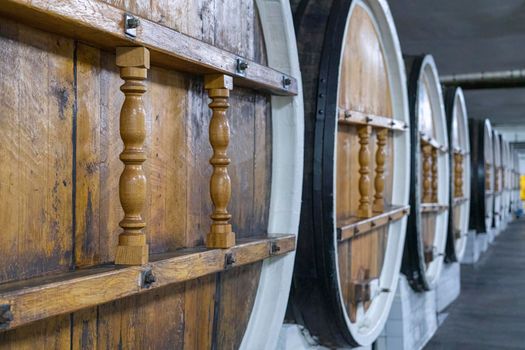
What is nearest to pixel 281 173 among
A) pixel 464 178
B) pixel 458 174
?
pixel 458 174

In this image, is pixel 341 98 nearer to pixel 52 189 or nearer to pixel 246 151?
pixel 246 151

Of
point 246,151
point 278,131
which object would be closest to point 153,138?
point 246,151

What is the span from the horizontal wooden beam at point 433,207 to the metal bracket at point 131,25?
3034 mm

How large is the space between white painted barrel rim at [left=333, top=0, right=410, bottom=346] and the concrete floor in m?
1.62

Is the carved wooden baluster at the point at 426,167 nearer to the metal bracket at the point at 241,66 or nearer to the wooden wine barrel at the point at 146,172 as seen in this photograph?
the wooden wine barrel at the point at 146,172

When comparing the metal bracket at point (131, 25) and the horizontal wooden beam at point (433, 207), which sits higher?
the metal bracket at point (131, 25)

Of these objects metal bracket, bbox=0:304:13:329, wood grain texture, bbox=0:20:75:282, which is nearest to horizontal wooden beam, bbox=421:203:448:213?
wood grain texture, bbox=0:20:75:282

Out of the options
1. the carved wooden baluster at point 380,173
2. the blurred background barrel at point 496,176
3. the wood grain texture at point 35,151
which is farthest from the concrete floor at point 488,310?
the wood grain texture at point 35,151

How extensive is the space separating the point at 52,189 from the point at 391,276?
2146mm

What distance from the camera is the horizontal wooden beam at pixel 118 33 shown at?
88 centimetres

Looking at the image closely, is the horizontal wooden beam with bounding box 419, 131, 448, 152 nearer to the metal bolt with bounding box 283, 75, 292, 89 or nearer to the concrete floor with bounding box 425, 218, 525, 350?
the concrete floor with bounding box 425, 218, 525, 350

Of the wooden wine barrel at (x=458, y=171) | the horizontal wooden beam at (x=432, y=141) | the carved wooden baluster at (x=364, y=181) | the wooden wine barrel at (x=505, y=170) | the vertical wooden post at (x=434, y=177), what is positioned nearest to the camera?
the carved wooden baluster at (x=364, y=181)

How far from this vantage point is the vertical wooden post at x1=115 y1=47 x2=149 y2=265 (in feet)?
3.48

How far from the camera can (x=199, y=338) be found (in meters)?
1.43
